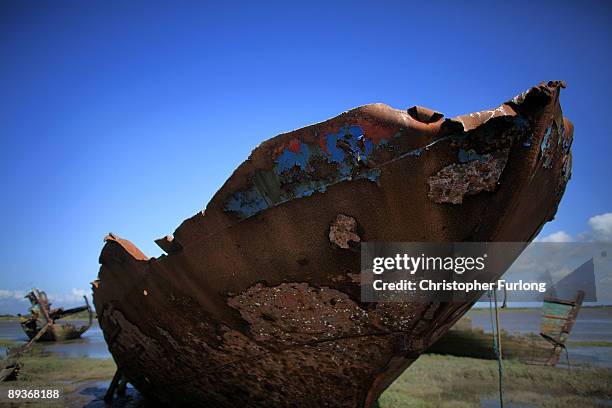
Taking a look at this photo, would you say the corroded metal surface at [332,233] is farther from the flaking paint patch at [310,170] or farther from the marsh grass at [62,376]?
the marsh grass at [62,376]

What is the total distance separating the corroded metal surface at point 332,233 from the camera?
6.75ft

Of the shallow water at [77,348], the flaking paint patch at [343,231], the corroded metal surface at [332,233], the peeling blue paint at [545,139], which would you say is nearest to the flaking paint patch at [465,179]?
the corroded metal surface at [332,233]

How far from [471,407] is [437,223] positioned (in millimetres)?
4142

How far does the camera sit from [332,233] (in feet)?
7.58

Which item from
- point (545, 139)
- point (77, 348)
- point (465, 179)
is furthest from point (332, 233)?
point (77, 348)

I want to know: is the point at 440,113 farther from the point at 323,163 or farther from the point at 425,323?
the point at 425,323

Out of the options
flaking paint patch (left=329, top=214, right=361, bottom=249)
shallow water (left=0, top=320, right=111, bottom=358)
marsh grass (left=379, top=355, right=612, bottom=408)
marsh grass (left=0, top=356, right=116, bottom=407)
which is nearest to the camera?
flaking paint patch (left=329, top=214, right=361, bottom=249)

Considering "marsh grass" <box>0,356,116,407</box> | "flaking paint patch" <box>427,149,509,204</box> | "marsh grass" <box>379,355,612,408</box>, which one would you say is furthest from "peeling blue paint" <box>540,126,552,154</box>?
"marsh grass" <box>0,356,116,407</box>

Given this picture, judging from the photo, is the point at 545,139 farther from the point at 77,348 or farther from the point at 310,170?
the point at 77,348

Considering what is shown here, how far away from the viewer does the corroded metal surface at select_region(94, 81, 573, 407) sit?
2059 millimetres

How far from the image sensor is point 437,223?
221 centimetres

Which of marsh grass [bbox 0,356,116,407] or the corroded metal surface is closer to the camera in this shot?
the corroded metal surface

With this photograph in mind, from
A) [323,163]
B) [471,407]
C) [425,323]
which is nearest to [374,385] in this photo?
[425,323]

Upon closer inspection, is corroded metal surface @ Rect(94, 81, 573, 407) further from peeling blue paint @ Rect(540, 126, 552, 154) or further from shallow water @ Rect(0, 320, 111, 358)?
shallow water @ Rect(0, 320, 111, 358)
